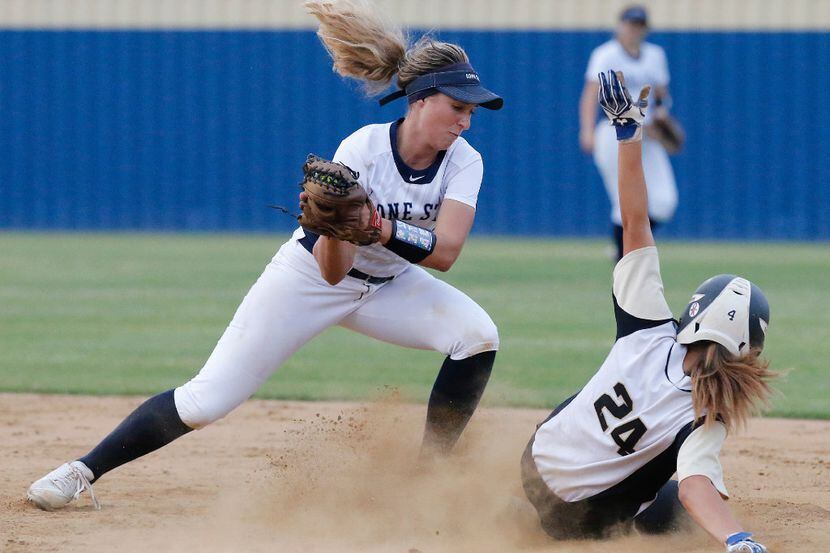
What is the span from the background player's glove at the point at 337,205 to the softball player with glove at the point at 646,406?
78 centimetres

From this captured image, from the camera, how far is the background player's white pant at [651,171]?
10.8 m

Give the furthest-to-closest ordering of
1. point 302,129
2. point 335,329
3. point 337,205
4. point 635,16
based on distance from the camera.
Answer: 1. point 302,129
2. point 635,16
3. point 335,329
4. point 337,205

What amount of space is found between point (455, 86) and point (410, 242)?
2.11ft

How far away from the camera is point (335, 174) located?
389 cm

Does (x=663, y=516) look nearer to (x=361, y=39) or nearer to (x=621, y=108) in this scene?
(x=621, y=108)

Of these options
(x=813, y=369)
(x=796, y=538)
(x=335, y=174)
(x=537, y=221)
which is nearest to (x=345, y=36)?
(x=335, y=174)

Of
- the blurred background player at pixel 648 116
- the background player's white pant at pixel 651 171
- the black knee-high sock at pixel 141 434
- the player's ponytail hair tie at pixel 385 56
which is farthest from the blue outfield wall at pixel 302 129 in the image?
the black knee-high sock at pixel 141 434

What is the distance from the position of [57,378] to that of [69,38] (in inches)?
469

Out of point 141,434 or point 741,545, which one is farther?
point 141,434

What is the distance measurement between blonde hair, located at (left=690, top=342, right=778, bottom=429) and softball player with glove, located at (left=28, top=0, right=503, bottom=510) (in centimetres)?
102

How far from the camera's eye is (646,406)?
369 cm

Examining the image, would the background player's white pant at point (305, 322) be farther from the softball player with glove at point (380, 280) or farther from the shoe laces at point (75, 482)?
the shoe laces at point (75, 482)

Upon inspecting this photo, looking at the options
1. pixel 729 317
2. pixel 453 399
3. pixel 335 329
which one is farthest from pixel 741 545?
pixel 335 329

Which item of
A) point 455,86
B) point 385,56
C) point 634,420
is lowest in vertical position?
point 634,420
